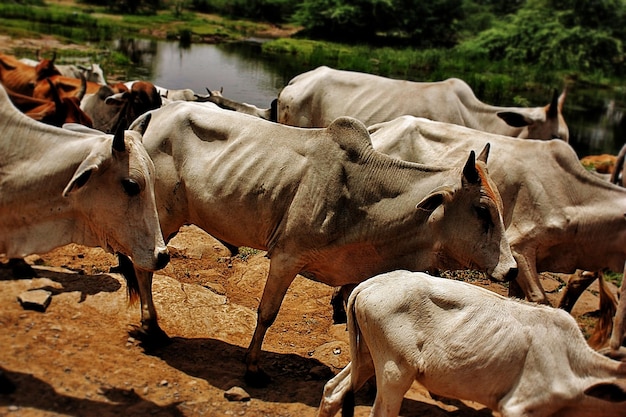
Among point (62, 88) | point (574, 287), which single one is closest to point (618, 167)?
point (574, 287)

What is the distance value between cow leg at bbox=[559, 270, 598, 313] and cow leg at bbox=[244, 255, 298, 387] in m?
3.82

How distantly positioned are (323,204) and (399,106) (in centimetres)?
488

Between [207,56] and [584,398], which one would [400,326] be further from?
[207,56]

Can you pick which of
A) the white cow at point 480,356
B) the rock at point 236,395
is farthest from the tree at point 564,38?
the rock at point 236,395

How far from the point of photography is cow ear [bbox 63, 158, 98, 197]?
4582 millimetres

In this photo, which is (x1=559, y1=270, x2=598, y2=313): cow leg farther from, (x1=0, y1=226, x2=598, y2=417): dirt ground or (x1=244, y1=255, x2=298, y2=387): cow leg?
(x1=244, y1=255, x2=298, y2=387): cow leg

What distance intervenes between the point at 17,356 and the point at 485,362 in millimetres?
3090

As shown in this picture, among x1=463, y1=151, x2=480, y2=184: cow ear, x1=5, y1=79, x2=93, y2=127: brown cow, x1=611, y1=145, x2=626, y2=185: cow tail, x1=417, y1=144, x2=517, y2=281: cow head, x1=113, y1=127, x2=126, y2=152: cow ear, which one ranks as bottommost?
x1=611, y1=145, x2=626, y2=185: cow tail

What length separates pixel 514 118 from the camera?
964 cm

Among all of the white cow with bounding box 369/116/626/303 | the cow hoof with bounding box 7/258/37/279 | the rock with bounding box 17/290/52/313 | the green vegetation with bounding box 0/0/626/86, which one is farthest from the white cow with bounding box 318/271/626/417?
the green vegetation with bounding box 0/0/626/86

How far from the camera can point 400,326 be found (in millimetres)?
4395

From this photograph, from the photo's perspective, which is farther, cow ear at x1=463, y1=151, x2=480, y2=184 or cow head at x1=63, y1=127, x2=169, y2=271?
cow ear at x1=463, y1=151, x2=480, y2=184

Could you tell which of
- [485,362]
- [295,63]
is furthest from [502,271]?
[295,63]

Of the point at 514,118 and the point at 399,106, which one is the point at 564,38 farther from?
the point at 399,106
